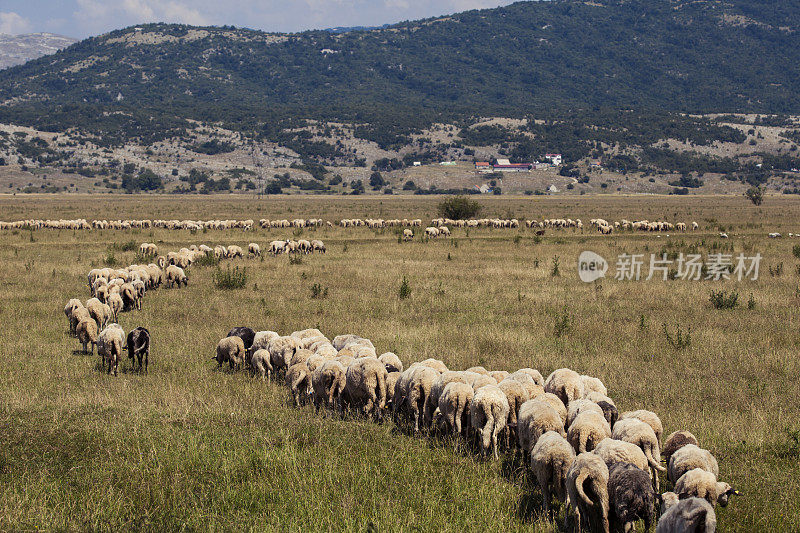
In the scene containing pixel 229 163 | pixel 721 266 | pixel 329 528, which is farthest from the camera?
pixel 229 163

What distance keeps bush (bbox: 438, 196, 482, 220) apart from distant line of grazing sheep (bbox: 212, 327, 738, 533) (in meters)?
41.1

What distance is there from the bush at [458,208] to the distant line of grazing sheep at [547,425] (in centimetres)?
4113

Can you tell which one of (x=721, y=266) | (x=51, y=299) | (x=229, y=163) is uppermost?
(x=229, y=163)

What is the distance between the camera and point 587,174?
16575 cm

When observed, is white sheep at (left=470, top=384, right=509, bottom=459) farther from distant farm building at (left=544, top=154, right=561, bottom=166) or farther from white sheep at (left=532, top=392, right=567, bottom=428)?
distant farm building at (left=544, top=154, right=561, bottom=166)

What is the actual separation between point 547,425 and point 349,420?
300 cm

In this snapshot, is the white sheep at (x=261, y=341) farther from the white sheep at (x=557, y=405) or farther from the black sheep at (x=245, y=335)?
the white sheep at (x=557, y=405)

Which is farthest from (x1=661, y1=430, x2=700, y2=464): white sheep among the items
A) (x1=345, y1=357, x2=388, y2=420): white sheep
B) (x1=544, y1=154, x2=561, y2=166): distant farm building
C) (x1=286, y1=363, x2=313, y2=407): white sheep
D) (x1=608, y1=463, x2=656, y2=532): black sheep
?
(x1=544, y1=154, x2=561, y2=166): distant farm building

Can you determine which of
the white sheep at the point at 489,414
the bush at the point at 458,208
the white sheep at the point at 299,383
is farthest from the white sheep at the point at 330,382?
the bush at the point at 458,208

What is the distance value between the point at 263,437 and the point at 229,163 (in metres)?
175

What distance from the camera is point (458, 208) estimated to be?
51.4 meters

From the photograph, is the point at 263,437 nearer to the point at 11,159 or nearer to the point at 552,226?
the point at 552,226

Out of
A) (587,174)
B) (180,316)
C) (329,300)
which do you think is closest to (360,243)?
(329,300)

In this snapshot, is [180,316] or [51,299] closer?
[180,316]
